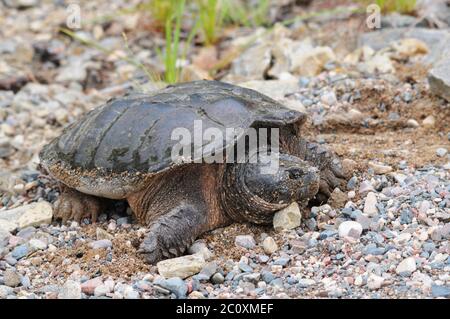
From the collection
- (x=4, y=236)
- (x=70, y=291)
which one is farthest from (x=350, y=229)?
(x=4, y=236)

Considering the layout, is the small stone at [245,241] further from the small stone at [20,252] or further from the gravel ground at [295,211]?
the small stone at [20,252]

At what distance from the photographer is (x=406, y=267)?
280cm

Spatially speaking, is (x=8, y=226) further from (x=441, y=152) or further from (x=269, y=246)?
(x=441, y=152)

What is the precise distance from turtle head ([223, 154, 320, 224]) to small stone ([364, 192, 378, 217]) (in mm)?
274

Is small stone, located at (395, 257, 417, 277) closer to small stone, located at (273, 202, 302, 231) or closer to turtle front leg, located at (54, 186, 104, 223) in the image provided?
small stone, located at (273, 202, 302, 231)

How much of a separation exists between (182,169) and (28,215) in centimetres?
96

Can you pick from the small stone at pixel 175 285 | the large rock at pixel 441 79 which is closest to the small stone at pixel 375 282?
the small stone at pixel 175 285

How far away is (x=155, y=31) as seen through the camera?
270 inches

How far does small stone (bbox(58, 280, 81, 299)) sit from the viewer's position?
2.83m

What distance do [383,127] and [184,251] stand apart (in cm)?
181

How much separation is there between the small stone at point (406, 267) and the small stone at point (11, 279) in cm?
166

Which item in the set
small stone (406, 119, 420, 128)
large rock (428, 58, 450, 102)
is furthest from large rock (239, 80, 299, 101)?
large rock (428, 58, 450, 102)

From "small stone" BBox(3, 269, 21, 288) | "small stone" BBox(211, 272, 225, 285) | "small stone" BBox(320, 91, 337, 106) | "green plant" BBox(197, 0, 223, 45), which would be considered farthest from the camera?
"green plant" BBox(197, 0, 223, 45)
